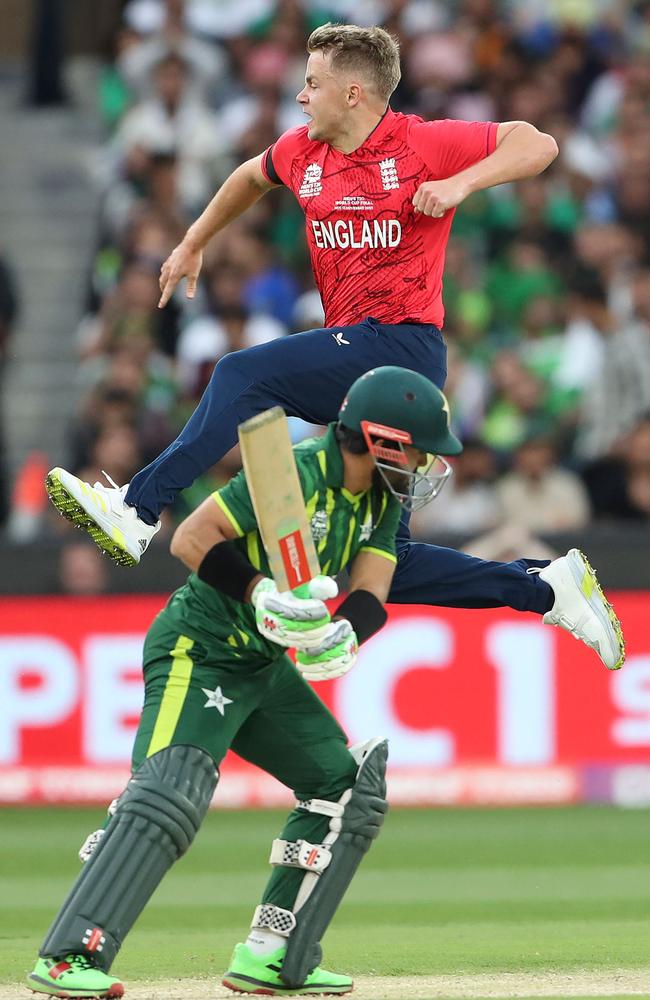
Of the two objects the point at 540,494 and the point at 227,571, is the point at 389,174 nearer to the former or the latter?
the point at 227,571

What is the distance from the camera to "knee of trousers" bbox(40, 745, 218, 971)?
5.56 m

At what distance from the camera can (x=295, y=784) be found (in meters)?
6.12

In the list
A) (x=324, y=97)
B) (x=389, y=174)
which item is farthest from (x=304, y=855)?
(x=324, y=97)

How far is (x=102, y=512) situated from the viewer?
21.0ft

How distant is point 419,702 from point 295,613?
5.83 metres

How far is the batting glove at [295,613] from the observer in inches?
207

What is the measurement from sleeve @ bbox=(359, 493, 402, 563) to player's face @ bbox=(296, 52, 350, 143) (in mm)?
1325

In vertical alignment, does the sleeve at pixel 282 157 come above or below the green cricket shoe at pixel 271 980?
above

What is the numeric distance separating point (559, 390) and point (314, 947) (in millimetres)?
6845

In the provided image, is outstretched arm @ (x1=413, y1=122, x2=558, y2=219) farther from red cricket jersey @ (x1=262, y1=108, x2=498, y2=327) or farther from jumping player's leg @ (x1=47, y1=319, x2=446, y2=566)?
jumping player's leg @ (x1=47, y1=319, x2=446, y2=566)

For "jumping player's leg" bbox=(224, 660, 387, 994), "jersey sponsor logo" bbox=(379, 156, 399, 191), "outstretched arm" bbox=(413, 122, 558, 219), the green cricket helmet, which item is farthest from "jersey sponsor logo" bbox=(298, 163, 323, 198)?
"jumping player's leg" bbox=(224, 660, 387, 994)

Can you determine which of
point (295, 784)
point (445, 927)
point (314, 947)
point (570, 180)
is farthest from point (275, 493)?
point (570, 180)

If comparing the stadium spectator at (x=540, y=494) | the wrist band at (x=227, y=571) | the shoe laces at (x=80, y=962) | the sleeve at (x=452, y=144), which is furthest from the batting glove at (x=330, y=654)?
the stadium spectator at (x=540, y=494)

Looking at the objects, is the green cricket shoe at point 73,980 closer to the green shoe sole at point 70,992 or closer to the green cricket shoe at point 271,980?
the green shoe sole at point 70,992
